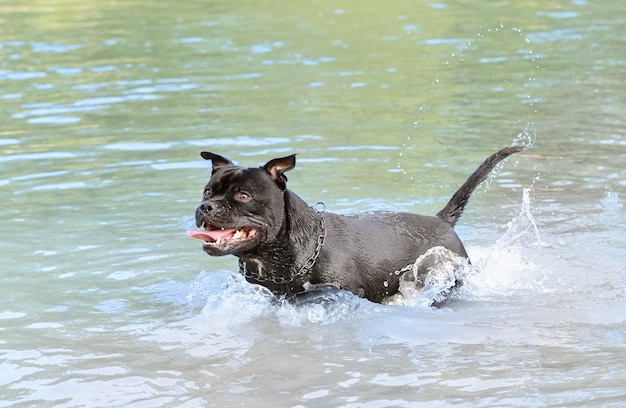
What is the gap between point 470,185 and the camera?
311 inches

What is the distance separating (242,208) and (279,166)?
0.36 meters

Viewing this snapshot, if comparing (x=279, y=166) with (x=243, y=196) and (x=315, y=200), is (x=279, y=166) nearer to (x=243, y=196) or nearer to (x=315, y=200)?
(x=243, y=196)

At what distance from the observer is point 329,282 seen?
712cm

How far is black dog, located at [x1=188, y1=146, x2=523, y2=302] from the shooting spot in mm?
6758

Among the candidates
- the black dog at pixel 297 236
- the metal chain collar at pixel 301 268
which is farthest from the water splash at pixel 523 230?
the metal chain collar at pixel 301 268

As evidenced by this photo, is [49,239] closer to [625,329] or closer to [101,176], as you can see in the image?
[101,176]

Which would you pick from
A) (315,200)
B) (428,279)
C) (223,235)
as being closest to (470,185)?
(428,279)

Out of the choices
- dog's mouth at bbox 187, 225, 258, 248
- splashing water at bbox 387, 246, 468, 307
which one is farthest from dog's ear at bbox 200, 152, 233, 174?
splashing water at bbox 387, 246, 468, 307

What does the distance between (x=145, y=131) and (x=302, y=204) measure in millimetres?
7152

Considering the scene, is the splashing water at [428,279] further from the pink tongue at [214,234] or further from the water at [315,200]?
the pink tongue at [214,234]

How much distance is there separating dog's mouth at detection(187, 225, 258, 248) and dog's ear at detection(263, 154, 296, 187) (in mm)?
370

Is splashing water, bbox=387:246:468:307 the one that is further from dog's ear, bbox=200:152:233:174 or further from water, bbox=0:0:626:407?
dog's ear, bbox=200:152:233:174

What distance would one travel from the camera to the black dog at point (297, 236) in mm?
6758

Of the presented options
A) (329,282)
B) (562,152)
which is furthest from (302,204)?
(562,152)
